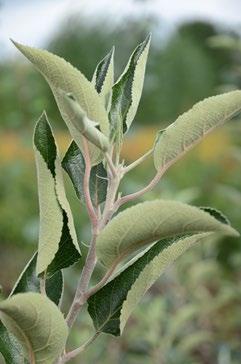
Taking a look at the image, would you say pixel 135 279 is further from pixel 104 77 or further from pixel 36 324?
pixel 104 77

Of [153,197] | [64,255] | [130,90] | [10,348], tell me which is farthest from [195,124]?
[153,197]

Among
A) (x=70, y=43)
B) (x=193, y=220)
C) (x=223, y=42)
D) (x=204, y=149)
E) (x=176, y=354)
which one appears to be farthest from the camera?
(x=70, y=43)

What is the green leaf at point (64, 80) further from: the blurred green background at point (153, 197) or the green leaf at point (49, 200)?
the blurred green background at point (153, 197)

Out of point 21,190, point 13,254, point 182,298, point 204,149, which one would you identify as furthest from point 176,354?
point 204,149

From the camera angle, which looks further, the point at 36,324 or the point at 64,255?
the point at 64,255

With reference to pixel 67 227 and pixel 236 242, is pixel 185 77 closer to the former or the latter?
pixel 236 242

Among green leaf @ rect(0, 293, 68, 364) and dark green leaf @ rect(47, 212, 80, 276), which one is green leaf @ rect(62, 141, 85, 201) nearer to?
dark green leaf @ rect(47, 212, 80, 276)
